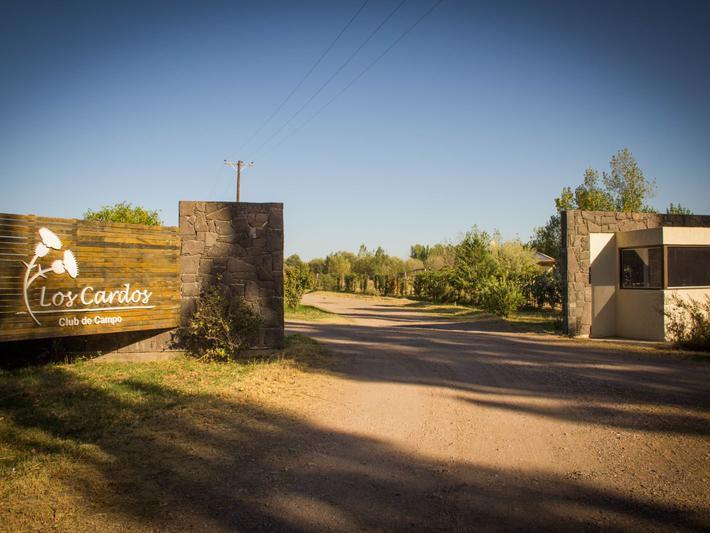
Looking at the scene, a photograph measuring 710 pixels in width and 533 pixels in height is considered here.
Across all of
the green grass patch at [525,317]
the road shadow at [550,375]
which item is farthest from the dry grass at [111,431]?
the green grass patch at [525,317]

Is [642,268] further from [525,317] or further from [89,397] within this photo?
[89,397]

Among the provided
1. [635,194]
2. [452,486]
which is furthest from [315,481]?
[635,194]

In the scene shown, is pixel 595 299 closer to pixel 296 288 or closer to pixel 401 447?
pixel 401 447

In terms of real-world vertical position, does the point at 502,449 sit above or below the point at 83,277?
below

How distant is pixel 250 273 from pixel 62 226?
3454 mm

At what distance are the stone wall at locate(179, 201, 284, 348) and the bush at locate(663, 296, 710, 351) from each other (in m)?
9.25

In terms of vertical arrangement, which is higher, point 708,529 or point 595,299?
point 595,299

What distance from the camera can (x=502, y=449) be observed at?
506cm

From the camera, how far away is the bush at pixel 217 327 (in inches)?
364

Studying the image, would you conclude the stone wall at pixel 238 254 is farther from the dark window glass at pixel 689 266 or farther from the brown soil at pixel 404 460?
the dark window glass at pixel 689 266

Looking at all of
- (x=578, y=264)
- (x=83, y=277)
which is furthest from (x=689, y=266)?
(x=83, y=277)

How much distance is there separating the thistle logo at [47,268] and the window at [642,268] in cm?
1395

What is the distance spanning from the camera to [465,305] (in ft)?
101

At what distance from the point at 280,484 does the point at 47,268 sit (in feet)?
19.1
